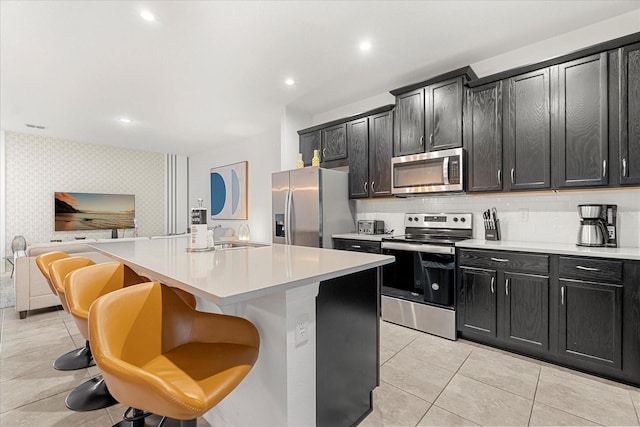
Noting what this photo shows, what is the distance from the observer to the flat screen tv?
629 centimetres

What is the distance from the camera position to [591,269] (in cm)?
215

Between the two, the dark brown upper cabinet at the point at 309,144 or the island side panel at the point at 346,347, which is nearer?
the island side panel at the point at 346,347

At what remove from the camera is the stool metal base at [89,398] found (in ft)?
6.07

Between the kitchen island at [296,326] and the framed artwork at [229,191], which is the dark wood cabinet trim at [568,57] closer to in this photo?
the kitchen island at [296,326]

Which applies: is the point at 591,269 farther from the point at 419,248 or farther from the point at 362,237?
the point at 362,237

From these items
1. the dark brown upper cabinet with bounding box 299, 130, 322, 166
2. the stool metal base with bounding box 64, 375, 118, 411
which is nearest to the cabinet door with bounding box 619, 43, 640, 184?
the dark brown upper cabinet with bounding box 299, 130, 322, 166

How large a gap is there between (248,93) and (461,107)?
8.52 feet

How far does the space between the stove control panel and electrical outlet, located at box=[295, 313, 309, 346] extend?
2528 millimetres

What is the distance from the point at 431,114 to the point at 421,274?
1670mm

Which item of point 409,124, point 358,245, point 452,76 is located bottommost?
point 358,245

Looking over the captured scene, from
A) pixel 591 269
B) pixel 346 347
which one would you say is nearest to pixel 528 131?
pixel 591 269

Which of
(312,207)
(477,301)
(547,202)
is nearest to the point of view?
(477,301)

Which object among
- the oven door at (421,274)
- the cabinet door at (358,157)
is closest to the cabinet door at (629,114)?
the oven door at (421,274)

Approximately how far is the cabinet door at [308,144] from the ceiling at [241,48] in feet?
1.49
